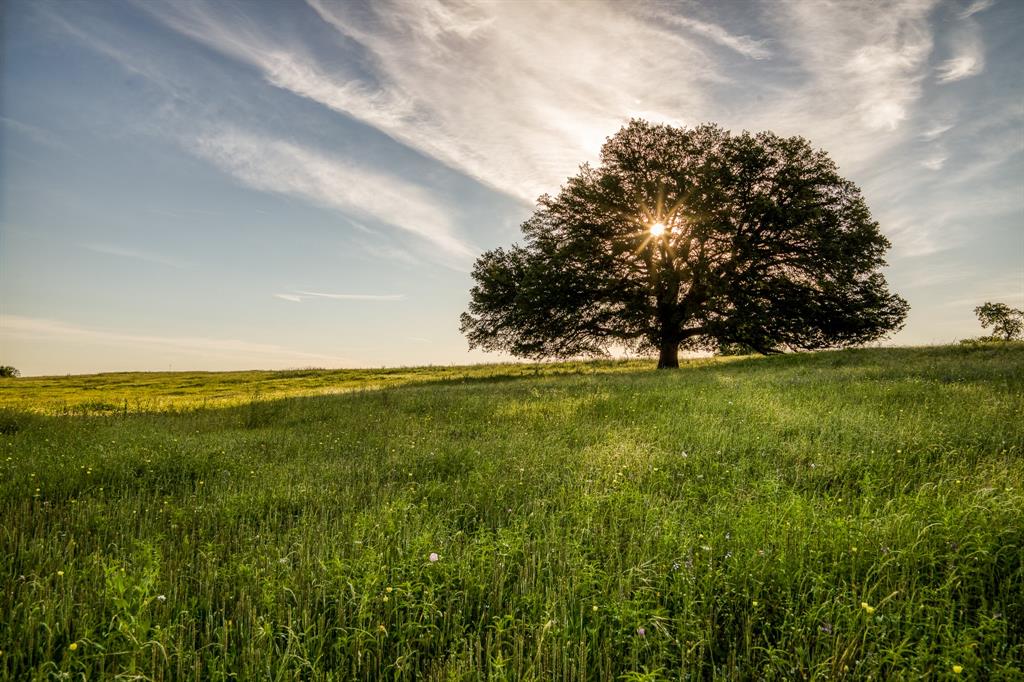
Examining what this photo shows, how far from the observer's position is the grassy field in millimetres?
3178

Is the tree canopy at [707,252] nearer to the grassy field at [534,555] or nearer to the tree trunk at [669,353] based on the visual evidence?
the tree trunk at [669,353]

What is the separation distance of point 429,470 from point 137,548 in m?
3.48

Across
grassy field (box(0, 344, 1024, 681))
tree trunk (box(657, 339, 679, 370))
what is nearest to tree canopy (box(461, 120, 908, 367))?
tree trunk (box(657, 339, 679, 370))

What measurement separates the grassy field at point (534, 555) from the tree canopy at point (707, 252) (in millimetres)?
18563

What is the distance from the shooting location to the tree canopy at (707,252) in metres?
26.2

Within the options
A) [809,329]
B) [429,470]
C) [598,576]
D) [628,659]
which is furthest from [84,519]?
[809,329]

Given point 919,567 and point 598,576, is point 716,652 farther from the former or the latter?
point 919,567

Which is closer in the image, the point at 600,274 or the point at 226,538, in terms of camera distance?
the point at 226,538

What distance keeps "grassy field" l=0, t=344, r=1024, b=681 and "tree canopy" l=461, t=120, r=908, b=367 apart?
60.9ft

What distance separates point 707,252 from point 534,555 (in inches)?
1062

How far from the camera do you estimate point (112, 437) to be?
34.4 feet

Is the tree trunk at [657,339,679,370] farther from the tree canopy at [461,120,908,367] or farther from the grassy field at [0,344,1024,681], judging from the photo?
the grassy field at [0,344,1024,681]

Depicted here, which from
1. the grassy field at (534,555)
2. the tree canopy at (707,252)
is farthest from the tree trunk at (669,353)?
the grassy field at (534,555)

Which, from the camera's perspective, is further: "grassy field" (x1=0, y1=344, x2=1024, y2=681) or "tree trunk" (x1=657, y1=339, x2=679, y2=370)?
"tree trunk" (x1=657, y1=339, x2=679, y2=370)
